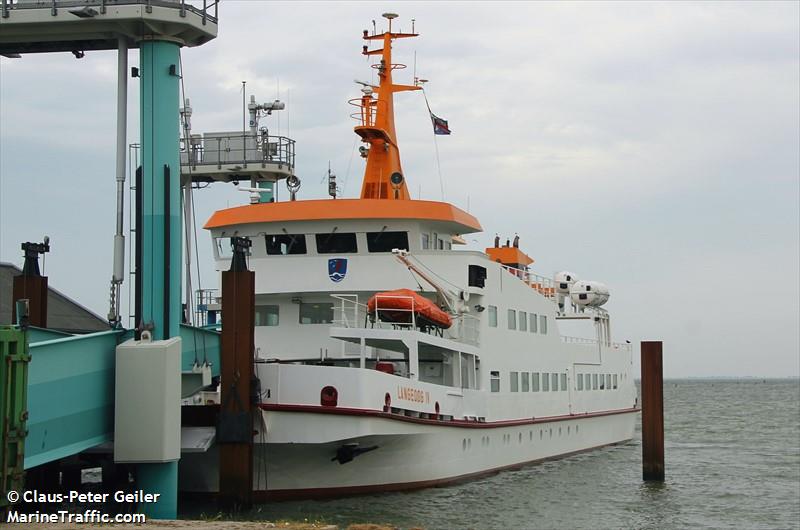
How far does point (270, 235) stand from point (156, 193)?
24.7ft

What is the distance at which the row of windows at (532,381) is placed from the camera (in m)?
25.2

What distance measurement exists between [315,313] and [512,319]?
18.0 ft

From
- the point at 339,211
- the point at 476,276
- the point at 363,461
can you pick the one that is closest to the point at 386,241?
the point at 339,211

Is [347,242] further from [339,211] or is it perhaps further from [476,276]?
[476,276]

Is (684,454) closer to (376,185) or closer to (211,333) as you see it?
(376,185)

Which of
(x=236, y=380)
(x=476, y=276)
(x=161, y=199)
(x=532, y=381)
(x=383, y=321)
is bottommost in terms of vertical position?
(x=532, y=381)

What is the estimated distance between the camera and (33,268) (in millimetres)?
19562

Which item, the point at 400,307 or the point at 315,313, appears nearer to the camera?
the point at 400,307

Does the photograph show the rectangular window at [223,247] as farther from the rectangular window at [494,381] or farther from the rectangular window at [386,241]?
the rectangular window at [494,381]

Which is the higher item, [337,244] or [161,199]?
[337,244]

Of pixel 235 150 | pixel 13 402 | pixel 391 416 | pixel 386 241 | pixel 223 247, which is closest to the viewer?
pixel 13 402

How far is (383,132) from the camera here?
2686 centimetres

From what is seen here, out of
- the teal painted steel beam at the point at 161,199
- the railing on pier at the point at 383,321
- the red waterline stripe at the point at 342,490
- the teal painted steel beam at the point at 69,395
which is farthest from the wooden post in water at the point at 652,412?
the teal painted steel beam at the point at 69,395

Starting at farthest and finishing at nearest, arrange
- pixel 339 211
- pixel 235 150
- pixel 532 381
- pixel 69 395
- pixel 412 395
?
pixel 235 150, pixel 532 381, pixel 339 211, pixel 412 395, pixel 69 395
